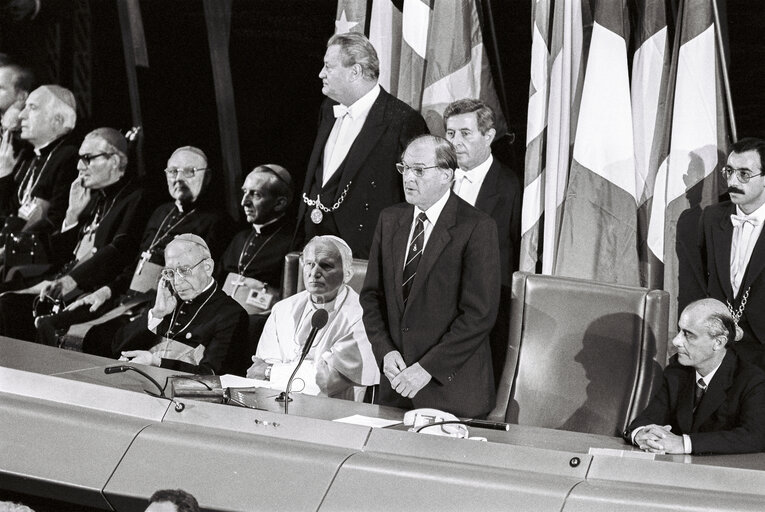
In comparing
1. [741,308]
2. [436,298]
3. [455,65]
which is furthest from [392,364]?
[455,65]

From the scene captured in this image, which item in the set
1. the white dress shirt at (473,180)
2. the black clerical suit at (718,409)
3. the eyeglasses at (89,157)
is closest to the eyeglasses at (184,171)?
the eyeglasses at (89,157)

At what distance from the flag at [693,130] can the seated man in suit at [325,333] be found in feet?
4.26

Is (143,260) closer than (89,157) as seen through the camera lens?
Yes

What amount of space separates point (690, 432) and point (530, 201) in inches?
64.5

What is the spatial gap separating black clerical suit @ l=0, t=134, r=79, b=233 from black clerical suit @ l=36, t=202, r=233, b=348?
2.34 feet

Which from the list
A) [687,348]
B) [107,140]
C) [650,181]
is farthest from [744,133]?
[107,140]

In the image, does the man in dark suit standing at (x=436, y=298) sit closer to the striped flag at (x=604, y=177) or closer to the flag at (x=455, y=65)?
the striped flag at (x=604, y=177)

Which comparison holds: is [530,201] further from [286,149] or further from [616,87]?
[286,149]

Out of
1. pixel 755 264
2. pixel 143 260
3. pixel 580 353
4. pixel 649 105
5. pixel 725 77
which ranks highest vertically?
pixel 725 77

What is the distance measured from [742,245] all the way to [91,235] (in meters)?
3.36

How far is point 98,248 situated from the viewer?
5641 millimetres

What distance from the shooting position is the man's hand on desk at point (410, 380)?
341 cm

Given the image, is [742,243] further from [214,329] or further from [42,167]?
[42,167]

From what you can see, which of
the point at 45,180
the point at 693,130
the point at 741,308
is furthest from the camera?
the point at 45,180
